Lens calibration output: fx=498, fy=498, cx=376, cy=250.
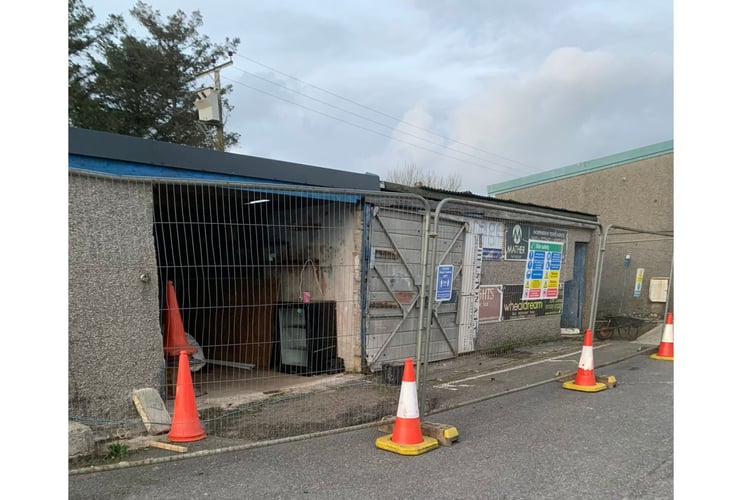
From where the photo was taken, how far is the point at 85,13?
76.5 ft

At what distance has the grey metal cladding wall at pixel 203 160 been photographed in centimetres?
543

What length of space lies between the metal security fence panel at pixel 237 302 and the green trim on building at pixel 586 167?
9.75 m

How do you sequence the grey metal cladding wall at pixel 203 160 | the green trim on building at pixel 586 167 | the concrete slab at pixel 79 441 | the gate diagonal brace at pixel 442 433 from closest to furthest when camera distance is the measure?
1. the concrete slab at pixel 79 441
2. the gate diagonal brace at pixel 442 433
3. the grey metal cladding wall at pixel 203 160
4. the green trim on building at pixel 586 167

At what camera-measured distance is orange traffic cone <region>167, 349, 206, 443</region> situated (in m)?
4.85

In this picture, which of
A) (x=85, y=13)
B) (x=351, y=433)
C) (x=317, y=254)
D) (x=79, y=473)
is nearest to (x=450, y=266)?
(x=317, y=254)

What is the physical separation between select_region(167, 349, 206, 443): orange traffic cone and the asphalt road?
0.56 meters

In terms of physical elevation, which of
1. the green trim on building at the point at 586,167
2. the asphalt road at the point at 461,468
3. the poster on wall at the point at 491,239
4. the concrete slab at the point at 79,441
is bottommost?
the asphalt road at the point at 461,468

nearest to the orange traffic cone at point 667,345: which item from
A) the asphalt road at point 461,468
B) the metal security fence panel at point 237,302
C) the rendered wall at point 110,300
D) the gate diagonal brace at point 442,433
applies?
the asphalt road at point 461,468

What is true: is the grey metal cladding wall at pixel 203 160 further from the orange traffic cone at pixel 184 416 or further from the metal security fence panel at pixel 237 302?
the orange traffic cone at pixel 184 416

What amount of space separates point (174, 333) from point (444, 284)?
4064mm

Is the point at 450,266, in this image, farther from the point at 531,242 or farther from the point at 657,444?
the point at 657,444

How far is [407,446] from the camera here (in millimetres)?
4504

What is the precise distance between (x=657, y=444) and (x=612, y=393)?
211 cm

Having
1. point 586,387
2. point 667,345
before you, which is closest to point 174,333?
point 586,387
